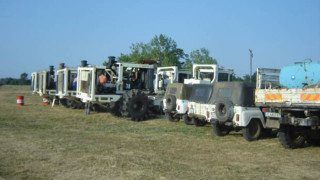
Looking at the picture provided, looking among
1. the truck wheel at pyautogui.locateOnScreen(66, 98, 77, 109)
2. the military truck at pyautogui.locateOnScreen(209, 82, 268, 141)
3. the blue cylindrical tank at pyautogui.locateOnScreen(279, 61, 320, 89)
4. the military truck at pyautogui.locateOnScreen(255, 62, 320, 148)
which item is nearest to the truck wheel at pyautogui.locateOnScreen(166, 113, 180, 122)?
the military truck at pyautogui.locateOnScreen(209, 82, 268, 141)

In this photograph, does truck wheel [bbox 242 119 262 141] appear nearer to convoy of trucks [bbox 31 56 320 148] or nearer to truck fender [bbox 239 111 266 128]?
convoy of trucks [bbox 31 56 320 148]

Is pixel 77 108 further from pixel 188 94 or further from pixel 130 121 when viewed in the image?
pixel 188 94

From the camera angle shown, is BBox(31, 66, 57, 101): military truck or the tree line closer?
BBox(31, 66, 57, 101): military truck

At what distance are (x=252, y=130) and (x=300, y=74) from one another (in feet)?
7.87

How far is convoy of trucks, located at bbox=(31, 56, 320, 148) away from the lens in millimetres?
8680

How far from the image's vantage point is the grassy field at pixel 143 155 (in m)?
6.44

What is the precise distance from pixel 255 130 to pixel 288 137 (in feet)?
5.51

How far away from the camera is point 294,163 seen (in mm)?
7574

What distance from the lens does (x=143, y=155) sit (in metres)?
8.01

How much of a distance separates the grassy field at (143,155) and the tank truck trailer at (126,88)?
3.49 meters

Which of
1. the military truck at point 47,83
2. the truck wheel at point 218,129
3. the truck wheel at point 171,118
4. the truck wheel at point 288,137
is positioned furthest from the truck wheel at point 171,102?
the military truck at point 47,83

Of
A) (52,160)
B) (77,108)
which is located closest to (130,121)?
(77,108)

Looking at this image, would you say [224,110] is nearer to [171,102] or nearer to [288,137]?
[288,137]

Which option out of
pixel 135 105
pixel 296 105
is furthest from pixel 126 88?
pixel 296 105
